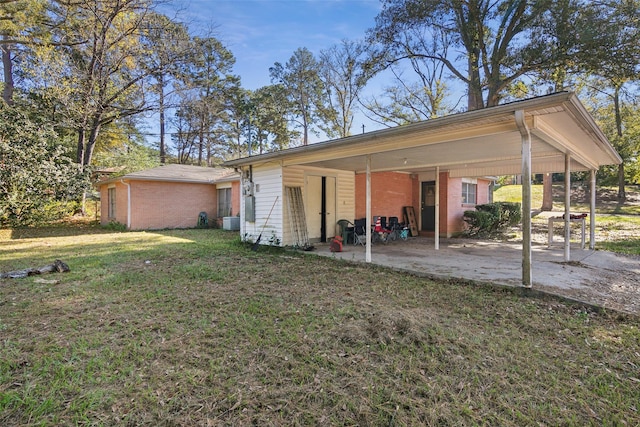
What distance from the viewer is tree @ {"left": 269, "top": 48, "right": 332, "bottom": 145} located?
72.8ft

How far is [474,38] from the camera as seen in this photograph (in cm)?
1277

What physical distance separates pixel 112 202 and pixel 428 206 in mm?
14282

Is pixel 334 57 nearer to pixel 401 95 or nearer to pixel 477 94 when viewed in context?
pixel 401 95

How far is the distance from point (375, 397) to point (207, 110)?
2379 centimetres

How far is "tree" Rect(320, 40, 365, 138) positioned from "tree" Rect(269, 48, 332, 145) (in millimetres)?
583

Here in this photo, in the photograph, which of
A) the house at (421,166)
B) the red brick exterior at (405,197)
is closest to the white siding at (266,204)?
the house at (421,166)

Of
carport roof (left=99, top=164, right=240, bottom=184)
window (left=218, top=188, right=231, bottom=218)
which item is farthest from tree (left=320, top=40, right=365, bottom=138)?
window (left=218, top=188, right=231, bottom=218)

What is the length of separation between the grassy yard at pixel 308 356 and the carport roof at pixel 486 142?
7.61ft

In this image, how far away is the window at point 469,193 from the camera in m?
11.8

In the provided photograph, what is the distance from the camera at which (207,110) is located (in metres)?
22.6

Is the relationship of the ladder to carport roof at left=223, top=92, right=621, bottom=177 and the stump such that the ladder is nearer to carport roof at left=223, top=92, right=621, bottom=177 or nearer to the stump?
carport roof at left=223, top=92, right=621, bottom=177

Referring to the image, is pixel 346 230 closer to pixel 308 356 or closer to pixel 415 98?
pixel 308 356

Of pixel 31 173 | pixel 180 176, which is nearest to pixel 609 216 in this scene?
pixel 180 176

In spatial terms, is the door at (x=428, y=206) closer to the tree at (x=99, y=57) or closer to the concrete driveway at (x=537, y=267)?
the concrete driveway at (x=537, y=267)
